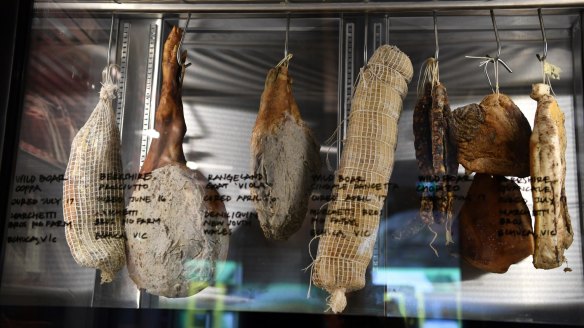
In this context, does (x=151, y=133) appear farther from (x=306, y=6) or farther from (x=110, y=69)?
(x=306, y=6)

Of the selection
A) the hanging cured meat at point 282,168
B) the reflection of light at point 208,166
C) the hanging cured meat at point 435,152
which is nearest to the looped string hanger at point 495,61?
the hanging cured meat at point 435,152

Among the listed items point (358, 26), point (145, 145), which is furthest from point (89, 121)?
point (358, 26)

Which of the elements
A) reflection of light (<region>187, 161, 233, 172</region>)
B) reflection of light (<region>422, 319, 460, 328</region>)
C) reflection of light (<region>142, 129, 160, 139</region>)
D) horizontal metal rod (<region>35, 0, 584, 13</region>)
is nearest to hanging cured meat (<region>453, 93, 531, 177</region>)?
horizontal metal rod (<region>35, 0, 584, 13</region>)

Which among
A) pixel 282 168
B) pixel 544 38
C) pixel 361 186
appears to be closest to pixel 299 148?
pixel 282 168

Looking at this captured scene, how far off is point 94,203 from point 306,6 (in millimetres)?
774

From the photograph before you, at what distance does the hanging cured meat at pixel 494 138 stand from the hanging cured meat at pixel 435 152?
0.11ft

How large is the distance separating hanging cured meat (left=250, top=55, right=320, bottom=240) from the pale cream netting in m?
0.09

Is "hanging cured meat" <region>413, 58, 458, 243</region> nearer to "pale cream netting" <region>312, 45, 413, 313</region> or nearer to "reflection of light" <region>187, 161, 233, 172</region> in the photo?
"pale cream netting" <region>312, 45, 413, 313</region>

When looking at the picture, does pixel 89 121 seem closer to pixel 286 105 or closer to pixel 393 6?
pixel 286 105

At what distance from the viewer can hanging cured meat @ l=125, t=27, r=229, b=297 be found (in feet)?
5.12

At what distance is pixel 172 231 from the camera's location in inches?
61.6

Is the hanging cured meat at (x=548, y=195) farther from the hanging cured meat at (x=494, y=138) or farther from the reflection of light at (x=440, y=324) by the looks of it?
the reflection of light at (x=440, y=324)

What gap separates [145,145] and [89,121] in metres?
0.17

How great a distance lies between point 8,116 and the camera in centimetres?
146
